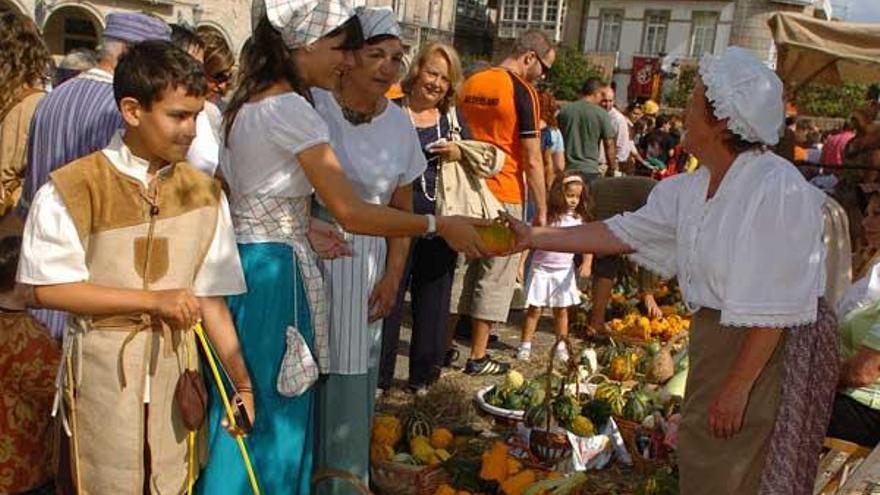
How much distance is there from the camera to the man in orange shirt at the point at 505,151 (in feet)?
17.2

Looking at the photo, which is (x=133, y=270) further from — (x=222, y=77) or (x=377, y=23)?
(x=222, y=77)

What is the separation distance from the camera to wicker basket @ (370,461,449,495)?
11.6 ft

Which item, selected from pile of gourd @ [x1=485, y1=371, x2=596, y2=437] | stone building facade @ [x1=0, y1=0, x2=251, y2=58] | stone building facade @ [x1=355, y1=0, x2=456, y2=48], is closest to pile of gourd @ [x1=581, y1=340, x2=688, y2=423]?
pile of gourd @ [x1=485, y1=371, x2=596, y2=437]

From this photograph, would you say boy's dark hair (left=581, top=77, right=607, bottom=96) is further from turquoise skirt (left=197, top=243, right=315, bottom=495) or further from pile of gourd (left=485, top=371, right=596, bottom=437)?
turquoise skirt (left=197, top=243, right=315, bottom=495)

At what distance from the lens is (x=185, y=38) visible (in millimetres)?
3941

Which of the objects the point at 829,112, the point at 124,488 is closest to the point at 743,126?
the point at 124,488

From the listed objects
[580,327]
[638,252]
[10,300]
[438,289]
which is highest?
[638,252]

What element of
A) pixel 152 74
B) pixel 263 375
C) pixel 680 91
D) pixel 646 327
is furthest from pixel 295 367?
pixel 680 91

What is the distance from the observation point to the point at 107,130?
3217 mm

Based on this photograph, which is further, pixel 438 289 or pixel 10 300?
pixel 438 289

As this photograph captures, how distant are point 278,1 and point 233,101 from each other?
12.9 inches

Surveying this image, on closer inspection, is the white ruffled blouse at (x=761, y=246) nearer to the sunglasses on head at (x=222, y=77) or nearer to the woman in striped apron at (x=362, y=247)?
the woman in striped apron at (x=362, y=247)

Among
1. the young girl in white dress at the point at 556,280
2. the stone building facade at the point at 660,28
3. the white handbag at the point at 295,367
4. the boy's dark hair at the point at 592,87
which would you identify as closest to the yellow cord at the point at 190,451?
the white handbag at the point at 295,367

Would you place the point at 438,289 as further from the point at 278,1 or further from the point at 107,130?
the point at 278,1
